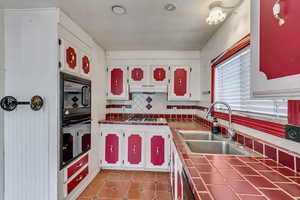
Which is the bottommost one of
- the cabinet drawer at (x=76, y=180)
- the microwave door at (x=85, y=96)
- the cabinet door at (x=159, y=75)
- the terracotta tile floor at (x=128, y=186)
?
the terracotta tile floor at (x=128, y=186)

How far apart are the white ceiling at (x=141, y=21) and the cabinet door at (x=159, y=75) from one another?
1.42 ft

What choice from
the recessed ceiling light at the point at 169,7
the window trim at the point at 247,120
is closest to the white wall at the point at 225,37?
the window trim at the point at 247,120

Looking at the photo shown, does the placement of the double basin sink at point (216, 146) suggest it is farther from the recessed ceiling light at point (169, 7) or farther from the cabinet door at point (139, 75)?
the cabinet door at point (139, 75)

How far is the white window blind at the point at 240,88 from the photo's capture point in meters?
1.19

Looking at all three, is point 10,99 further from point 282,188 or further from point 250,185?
point 282,188

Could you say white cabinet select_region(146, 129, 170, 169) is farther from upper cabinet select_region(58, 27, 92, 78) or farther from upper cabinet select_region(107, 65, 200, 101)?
upper cabinet select_region(58, 27, 92, 78)

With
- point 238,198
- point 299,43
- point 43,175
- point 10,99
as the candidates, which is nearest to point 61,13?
point 10,99

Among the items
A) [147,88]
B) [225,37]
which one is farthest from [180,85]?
[225,37]

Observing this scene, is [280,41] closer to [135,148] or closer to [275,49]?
[275,49]

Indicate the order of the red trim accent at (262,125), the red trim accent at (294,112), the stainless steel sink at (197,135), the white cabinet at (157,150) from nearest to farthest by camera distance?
the red trim accent at (294,112), the red trim accent at (262,125), the stainless steel sink at (197,135), the white cabinet at (157,150)

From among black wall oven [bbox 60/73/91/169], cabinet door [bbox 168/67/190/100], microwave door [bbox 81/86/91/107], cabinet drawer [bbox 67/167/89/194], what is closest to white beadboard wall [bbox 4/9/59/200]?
black wall oven [bbox 60/73/91/169]

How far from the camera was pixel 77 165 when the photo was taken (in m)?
2.07

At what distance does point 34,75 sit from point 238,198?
2035mm

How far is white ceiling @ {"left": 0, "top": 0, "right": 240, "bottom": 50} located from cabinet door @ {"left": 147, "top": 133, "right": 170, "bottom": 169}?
1601mm
